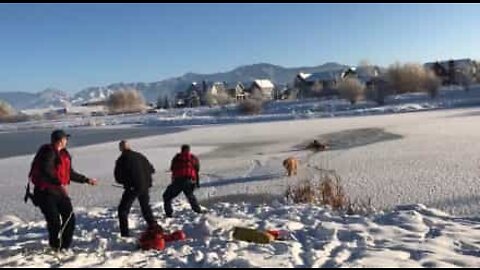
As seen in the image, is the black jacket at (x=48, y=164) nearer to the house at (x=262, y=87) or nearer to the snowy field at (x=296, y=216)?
the snowy field at (x=296, y=216)

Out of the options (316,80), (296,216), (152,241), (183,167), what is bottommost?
(296,216)

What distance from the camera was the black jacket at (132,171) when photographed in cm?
827

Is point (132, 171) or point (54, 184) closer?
point (54, 184)

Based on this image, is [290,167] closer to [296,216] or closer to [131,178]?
[296,216]

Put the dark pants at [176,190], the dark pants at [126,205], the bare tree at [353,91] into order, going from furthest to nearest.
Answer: the bare tree at [353,91] < the dark pants at [176,190] < the dark pants at [126,205]

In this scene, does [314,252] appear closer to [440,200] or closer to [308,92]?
[440,200]

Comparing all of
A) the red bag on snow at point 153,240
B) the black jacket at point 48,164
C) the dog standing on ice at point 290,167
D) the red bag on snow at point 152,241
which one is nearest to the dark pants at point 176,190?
the red bag on snow at point 153,240

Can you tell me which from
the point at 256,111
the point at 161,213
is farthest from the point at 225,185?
the point at 256,111

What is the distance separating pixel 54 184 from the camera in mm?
7176

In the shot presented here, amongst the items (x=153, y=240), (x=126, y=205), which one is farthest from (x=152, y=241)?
(x=126, y=205)

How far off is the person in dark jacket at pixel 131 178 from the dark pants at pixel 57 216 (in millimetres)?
992

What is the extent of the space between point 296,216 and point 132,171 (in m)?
2.90

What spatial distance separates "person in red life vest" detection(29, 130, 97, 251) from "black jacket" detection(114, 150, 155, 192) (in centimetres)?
96

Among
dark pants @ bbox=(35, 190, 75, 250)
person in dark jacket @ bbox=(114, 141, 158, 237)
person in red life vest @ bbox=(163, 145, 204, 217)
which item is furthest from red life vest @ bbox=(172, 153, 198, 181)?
dark pants @ bbox=(35, 190, 75, 250)
